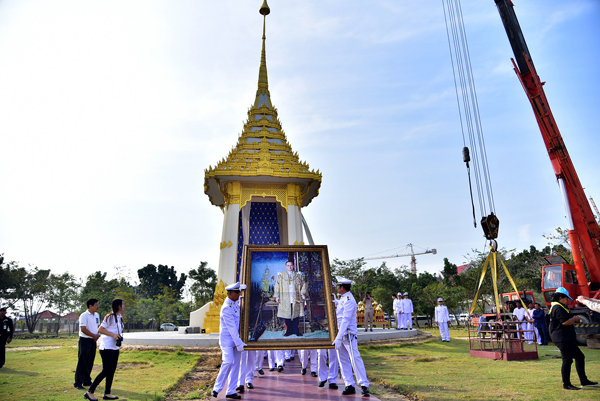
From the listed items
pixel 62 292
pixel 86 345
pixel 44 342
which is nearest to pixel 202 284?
pixel 62 292

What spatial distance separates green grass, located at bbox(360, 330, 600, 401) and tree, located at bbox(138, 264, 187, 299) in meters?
50.1

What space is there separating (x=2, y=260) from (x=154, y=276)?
24816 millimetres

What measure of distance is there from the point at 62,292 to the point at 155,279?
62.2 ft

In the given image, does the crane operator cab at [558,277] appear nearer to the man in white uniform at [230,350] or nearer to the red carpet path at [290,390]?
the red carpet path at [290,390]

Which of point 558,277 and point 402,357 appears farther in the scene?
point 558,277

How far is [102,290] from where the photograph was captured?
40656 mm

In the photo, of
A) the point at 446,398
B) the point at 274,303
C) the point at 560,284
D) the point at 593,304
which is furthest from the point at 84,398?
the point at 560,284

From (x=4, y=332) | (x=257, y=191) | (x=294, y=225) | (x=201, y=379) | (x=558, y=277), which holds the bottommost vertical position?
(x=201, y=379)

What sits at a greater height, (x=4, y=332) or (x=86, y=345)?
(x=4, y=332)

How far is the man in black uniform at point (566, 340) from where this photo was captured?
629 centimetres

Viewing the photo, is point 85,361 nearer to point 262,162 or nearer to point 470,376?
point 470,376

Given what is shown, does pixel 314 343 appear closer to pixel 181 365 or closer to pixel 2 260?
pixel 181 365

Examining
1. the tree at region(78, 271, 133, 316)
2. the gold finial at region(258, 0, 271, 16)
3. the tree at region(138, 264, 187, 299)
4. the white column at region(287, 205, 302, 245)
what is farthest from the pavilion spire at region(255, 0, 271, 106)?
the tree at region(138, 264, 187, 299)

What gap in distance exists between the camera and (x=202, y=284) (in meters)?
43.9
